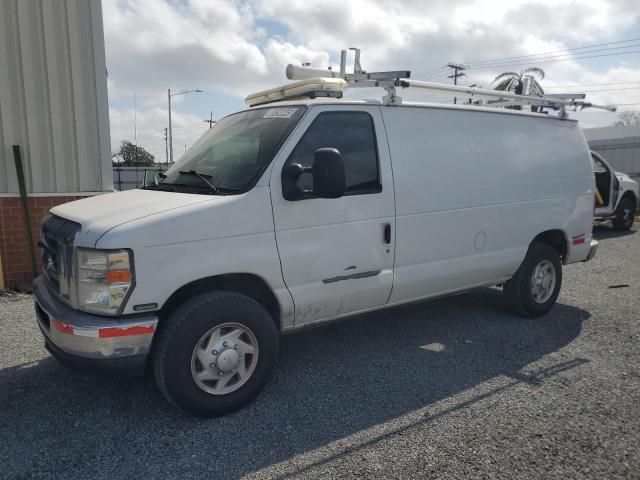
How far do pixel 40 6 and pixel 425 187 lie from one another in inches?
226

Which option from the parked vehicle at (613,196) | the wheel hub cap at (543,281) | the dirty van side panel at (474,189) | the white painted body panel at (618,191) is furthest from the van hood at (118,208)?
the white painted body panel at (618,191)

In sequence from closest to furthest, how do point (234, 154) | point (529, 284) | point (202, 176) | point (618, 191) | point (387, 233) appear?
point (202, 176), point (234, 154), point (387, 233), point (529, 284), point (618, 191)

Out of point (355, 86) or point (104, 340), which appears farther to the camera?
point (355, 86)

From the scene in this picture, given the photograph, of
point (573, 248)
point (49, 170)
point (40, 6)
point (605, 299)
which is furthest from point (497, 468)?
point (40, 6)

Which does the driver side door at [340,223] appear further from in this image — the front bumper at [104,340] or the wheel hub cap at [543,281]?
the wheel hub cap at [543,281]

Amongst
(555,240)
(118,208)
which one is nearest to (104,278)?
(118,208)

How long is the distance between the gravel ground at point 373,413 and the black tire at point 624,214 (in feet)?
27.1

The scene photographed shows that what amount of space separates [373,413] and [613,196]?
1072cm

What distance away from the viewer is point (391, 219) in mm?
4254

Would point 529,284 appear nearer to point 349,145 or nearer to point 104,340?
point 349,145

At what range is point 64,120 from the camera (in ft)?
23.5

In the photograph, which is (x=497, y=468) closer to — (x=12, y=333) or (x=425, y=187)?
(x=425, y=187)

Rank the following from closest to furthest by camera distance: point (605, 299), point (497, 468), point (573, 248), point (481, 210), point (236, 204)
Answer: point (497, 468) → point (236, 204) → point (481, 210) → point (573, 248) → point (605, 299)

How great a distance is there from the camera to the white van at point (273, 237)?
3236mm
